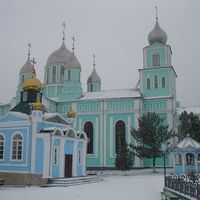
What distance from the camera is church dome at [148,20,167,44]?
3747cm

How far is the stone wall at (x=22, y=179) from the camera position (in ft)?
67.5

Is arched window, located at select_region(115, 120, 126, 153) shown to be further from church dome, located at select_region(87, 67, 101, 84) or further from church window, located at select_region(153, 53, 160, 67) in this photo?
church dome, located at select_region(87, 67, 101, 84)

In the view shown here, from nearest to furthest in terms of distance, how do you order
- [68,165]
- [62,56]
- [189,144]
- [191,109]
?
[68,165] < [189,144] < [191,109] < [62,56]

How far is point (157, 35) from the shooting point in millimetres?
37406

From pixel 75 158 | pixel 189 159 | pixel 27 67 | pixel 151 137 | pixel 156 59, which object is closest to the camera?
pixel 75 158

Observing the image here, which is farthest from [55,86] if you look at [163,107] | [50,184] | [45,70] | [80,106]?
[50,184]

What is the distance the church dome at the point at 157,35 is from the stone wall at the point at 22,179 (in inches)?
938

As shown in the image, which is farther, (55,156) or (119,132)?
(119,132)

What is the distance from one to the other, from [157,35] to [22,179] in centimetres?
2469

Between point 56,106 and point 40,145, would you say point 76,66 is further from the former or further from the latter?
point 40,145

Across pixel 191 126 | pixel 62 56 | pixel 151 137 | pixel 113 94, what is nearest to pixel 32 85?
pixel 151 137

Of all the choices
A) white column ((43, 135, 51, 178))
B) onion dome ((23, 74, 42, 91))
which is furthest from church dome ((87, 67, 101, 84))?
white column ((43, 135, 51, 178))

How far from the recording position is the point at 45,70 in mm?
45031

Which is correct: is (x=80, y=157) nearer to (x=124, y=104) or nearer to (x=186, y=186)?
(x=124, y=104)
